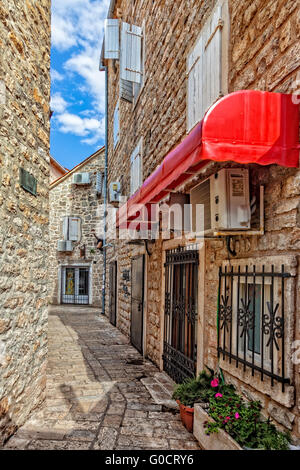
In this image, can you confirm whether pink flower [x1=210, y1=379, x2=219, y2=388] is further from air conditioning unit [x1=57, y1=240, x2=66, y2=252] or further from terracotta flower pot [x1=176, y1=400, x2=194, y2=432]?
air conditioning unit [x1=57, y1=240, x2=66, y2=252]

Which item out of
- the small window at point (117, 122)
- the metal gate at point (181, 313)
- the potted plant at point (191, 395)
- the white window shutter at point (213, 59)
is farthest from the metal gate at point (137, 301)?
the small window at point (117, 122)

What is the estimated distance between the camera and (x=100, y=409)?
4.05 metres

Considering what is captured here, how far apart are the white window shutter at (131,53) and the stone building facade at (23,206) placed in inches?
125

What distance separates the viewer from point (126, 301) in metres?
8.73

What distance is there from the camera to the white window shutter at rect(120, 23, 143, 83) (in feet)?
23.9

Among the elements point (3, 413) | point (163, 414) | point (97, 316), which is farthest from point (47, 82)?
point (97, 316)

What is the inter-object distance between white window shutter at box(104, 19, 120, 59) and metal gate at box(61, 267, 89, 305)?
9338 mm

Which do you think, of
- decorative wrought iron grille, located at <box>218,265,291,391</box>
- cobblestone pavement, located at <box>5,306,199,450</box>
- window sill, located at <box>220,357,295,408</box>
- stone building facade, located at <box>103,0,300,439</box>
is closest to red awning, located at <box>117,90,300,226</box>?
stone building facade, located at <box>103,0,300,439</box>

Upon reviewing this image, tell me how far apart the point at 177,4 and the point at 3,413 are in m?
5.66

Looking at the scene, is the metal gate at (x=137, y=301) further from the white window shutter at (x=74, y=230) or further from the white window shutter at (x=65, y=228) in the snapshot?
the white window shutter at (x=65, y=228)

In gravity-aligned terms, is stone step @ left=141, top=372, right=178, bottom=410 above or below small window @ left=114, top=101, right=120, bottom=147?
below

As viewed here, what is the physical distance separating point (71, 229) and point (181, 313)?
1175cm

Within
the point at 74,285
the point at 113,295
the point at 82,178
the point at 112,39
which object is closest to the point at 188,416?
the point at 113,295
